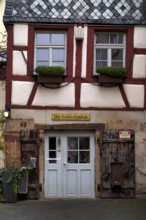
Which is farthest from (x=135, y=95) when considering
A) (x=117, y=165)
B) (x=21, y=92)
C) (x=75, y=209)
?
(x=75, y=209)

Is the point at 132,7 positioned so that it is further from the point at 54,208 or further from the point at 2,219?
the point at 2,219

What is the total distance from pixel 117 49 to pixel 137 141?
255cm

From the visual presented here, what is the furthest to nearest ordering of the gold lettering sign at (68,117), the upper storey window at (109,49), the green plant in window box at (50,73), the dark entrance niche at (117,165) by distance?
the upper storey window at (109,49), the gold lettering sign at (68,117), the dark entrance niche at (117,165), the green plant in window box at (50,73)

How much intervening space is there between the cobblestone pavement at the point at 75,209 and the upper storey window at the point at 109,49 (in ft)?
12.2

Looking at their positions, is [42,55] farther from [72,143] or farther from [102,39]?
[72,143]

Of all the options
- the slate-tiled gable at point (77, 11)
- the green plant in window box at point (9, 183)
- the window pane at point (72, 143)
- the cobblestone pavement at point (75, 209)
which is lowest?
the cobblestone pavement at point (75, 209)

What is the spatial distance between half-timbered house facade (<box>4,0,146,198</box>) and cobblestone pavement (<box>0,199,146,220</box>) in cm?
65

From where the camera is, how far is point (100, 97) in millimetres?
13578

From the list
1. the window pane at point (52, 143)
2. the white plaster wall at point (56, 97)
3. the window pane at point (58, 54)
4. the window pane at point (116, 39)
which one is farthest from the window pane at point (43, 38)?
the window pane at point (52, 143)

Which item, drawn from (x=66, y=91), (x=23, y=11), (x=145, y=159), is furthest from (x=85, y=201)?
(x=23, y=11)

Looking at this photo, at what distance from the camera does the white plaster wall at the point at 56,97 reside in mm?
13508

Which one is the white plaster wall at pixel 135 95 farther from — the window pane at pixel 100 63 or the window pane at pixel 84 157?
the window pane at pixel 84 157

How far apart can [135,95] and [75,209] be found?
3656mm

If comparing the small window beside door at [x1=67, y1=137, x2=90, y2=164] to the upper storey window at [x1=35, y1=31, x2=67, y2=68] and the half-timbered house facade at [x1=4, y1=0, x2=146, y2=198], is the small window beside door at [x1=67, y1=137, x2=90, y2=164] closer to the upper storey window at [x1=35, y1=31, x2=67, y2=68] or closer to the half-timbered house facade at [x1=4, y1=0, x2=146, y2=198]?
the half-timbered house facade at [x1=4, y1=0, x2=146, y2=198]
